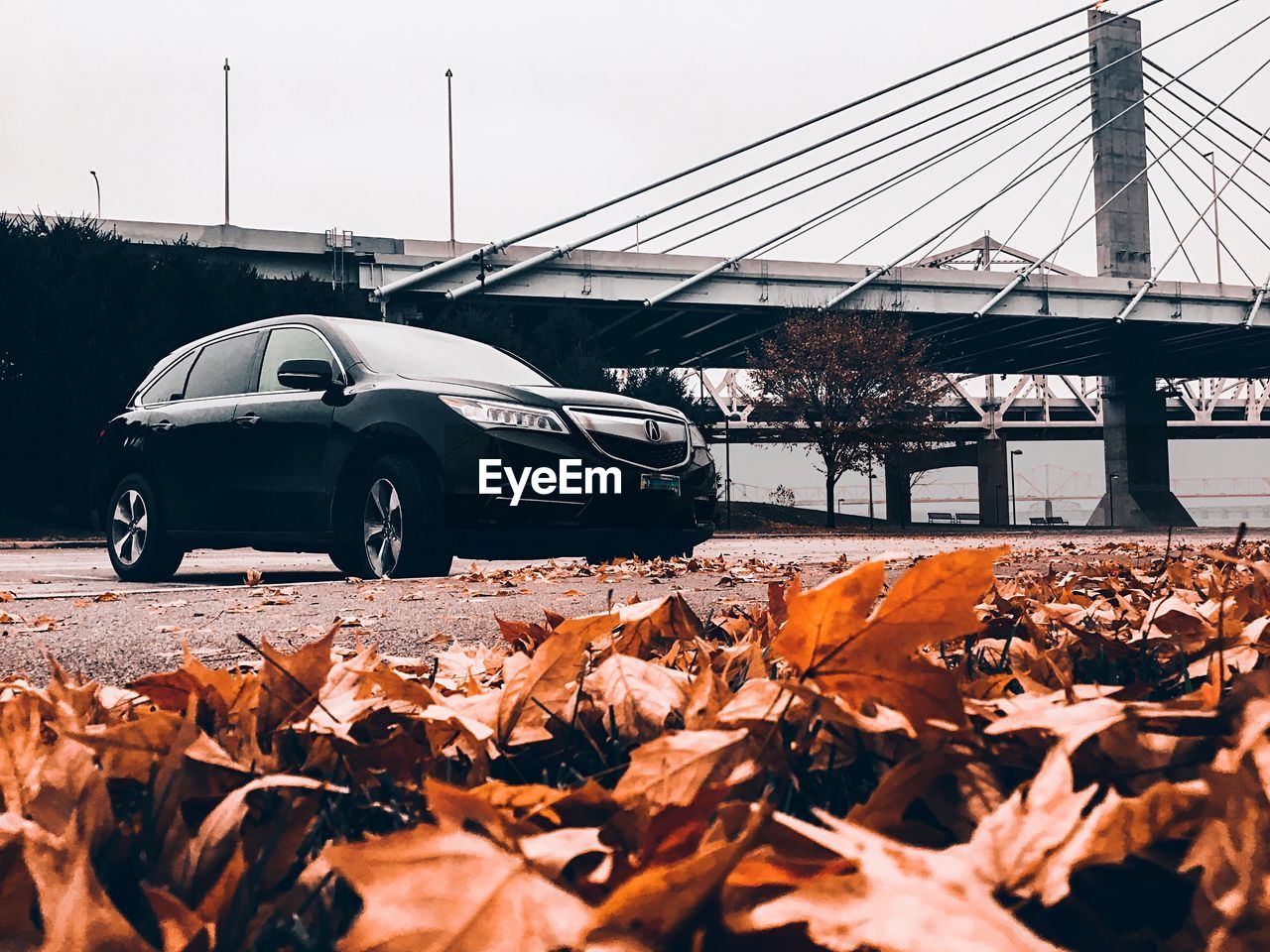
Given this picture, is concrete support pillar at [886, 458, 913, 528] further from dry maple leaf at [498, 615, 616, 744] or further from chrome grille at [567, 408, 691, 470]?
dry maple leaf at [498, 615, 616, 744]

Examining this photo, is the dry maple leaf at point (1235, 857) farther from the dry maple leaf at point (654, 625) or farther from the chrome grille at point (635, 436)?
the chrome grille at point (635, 436)

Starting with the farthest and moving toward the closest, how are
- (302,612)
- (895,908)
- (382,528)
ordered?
(382,528), (302,612), (895,908)

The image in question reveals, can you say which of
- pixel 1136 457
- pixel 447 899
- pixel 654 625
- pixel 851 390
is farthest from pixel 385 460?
pixel 1136 457

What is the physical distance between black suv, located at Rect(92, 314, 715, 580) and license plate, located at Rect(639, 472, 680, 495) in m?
0.01

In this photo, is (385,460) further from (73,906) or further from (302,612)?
(73,906)

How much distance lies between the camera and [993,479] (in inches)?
2657

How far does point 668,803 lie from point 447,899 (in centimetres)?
24

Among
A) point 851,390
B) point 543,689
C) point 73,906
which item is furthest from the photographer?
point 851,390

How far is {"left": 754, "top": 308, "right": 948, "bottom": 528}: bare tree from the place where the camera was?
120ft

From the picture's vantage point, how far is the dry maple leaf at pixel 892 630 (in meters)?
0.85

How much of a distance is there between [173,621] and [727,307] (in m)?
39.2

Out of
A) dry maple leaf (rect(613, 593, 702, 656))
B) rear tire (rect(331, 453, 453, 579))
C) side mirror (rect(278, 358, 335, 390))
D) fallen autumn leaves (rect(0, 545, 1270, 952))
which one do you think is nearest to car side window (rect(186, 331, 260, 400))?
side mirror (rect(278, 358, 335, 390))

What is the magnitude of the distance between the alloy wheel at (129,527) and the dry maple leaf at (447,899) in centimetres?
723

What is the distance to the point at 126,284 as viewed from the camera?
26453mm
